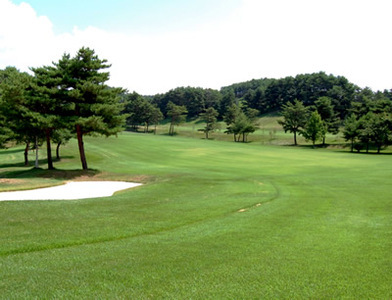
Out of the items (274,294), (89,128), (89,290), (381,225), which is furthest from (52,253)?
(89,128)

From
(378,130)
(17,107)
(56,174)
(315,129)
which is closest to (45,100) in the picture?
(17,107)

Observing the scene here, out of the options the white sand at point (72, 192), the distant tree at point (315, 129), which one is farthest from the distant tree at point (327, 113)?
the white sand at point (72, 192)

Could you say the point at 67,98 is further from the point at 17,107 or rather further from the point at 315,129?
the point at 315,129

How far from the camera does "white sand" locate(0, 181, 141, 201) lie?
727 inches

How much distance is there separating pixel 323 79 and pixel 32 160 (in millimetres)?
160383

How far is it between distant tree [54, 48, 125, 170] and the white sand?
7499mm

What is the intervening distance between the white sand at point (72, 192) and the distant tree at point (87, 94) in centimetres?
750

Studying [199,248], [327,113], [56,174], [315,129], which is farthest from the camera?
[327,113]

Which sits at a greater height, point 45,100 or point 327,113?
point 327,113

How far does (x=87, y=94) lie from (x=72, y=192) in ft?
45.3

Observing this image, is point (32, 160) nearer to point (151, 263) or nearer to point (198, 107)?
point (151, 263)

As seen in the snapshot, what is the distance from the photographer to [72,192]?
21141mm

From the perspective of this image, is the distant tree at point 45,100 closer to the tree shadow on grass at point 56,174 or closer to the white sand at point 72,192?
the tree shadow on grass at point 56,174

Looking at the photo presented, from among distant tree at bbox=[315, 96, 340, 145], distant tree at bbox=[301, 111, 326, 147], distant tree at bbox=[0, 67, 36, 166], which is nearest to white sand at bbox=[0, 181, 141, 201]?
distant tree at bbox=[0, 67, 36, 166]
